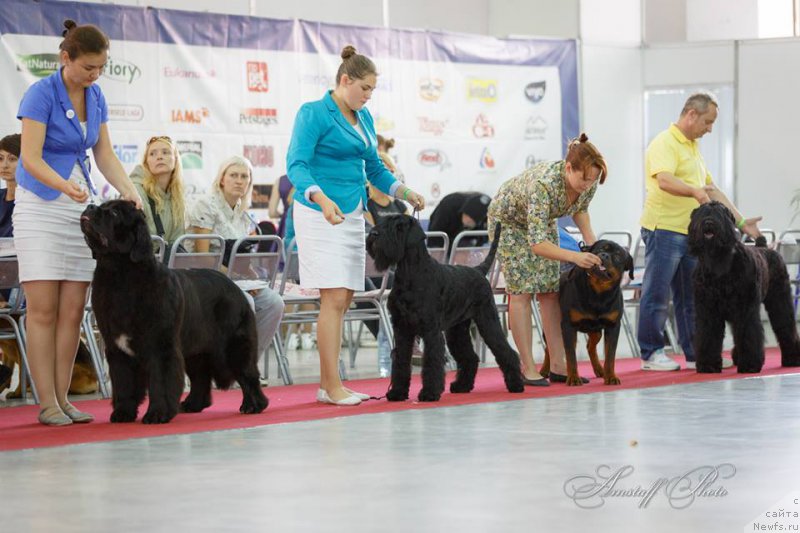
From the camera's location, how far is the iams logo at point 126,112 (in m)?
8.75

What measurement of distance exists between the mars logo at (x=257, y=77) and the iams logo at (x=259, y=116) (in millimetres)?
150

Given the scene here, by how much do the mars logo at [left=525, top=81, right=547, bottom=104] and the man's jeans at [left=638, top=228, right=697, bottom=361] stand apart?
428cm

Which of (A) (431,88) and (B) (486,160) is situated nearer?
(A) (431,88)

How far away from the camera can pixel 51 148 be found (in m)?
4.86

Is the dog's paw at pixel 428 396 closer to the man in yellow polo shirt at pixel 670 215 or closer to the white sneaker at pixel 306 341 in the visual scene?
the man in yellow polo shirt at pixel 670 215

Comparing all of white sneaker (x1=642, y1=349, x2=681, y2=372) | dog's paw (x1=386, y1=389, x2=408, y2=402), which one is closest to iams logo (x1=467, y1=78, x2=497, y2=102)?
white sneaker (x1=642, y1=349, x2=681, y2=372)

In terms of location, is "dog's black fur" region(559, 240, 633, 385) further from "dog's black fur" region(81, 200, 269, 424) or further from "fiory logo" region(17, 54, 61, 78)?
"fiory logo" region(17, 54, 61, 78)

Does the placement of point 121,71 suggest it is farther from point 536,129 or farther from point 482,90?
point 536,129

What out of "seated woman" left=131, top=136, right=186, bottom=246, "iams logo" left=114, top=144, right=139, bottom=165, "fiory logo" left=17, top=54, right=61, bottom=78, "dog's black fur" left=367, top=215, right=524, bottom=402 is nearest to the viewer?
"dog's black fur" left=367, top=215, right=524, bottom=402

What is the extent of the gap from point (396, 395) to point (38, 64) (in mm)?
4144

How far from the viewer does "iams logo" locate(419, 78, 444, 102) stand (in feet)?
34.6

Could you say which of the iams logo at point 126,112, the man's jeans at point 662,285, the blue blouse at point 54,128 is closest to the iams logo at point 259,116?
the iams logo at point 126,112

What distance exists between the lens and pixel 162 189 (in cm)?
678

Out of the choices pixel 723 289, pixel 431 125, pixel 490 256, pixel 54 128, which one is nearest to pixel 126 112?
pixel 431 125
